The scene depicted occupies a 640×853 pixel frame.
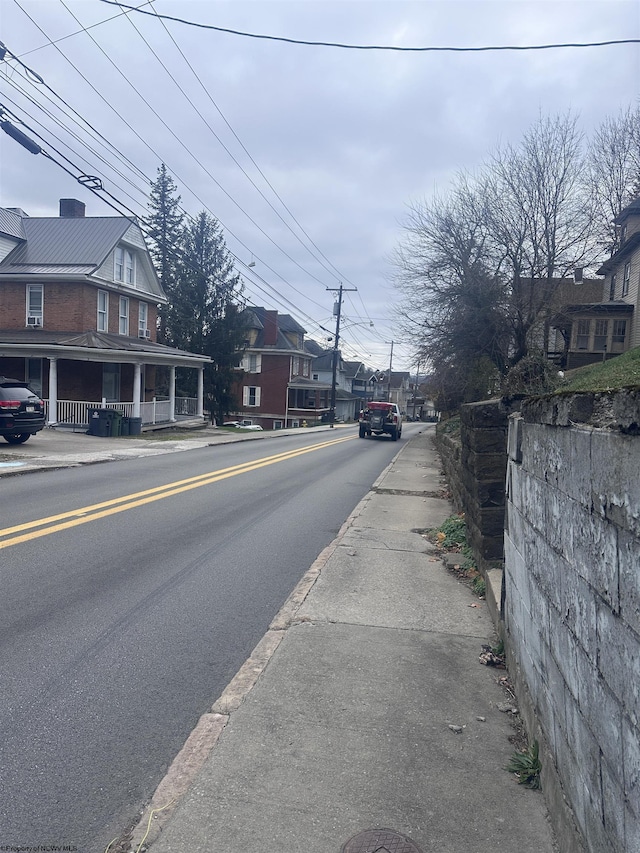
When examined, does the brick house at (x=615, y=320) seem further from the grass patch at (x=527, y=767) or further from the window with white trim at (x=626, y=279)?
the grass patch at (x=527, y=767)

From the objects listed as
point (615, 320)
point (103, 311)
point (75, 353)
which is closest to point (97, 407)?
point (75, 353)

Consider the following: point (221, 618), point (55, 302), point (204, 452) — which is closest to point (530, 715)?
point (221, 618)

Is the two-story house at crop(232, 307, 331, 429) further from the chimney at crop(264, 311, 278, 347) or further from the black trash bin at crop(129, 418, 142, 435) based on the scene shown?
the black trash bin at crop(129, 418, 142, 435)

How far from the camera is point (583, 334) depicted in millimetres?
28094

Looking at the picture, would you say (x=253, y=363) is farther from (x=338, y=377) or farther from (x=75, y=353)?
(x=75, y=353)

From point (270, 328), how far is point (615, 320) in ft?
137

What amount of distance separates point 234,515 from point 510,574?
699 centimetres

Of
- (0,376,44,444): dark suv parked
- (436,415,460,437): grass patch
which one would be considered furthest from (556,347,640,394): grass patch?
(0,376,44,444): dark suv parked

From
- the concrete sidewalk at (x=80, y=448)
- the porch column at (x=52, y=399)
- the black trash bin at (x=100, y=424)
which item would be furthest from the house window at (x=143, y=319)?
the black trash bin at (x=100, y=424)

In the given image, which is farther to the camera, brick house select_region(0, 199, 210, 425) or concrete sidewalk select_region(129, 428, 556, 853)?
brick house select_region(0, 199, 210, 425)

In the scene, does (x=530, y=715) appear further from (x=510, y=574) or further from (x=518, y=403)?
(x=518, y=403)

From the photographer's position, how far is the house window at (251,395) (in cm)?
6562

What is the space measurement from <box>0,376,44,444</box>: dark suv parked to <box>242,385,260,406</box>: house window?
4502 cm

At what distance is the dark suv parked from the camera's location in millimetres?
19536
